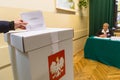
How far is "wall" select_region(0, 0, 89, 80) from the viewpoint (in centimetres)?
177

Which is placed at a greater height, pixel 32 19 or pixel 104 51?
pixel 32 19

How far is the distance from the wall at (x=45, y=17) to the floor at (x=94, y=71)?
Result: 1.06m

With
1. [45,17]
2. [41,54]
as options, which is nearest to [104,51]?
[45,17]

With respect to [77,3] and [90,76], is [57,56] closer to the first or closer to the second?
[90,76]

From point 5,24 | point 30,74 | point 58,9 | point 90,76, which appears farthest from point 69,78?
point 58,9

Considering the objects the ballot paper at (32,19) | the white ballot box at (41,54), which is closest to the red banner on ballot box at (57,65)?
the white ballot box at (41,54)

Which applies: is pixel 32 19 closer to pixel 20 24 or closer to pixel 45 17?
pixel 20 24

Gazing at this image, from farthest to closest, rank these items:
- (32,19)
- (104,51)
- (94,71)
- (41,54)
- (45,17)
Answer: (104,51)
(94,71)
(45,17)
(32,19)
(41,54)

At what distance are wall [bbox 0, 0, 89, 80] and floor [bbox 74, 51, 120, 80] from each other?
41.5 inches

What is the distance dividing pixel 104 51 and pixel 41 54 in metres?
2.85

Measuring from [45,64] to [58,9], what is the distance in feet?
8.75

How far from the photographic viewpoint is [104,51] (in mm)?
3156

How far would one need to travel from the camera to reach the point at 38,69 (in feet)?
Answer: 1.78

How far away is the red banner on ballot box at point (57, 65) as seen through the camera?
1.98ft
